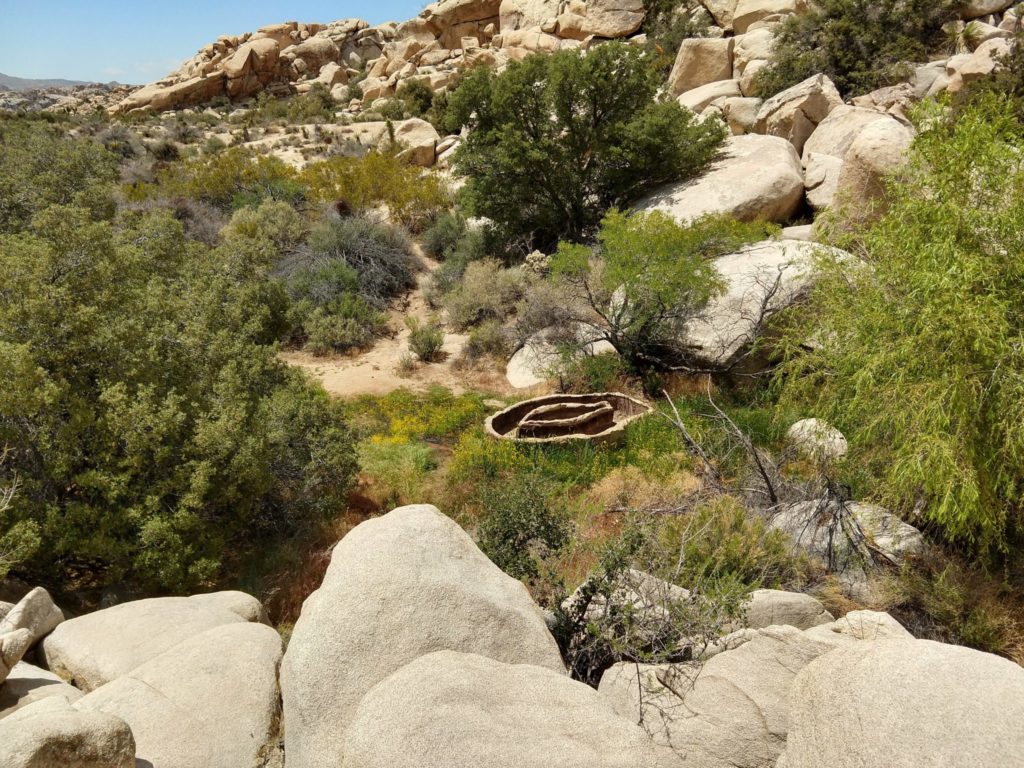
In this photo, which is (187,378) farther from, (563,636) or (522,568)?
(563,636)

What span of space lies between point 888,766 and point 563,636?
2.60 metres

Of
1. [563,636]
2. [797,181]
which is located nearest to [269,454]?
[563,636]

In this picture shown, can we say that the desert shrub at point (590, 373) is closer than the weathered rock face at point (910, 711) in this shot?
No

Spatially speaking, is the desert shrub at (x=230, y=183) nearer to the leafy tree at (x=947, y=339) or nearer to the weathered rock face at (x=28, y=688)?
the weathered rock face at (x=28, y=688)

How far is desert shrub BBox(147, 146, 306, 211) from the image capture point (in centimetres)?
1992

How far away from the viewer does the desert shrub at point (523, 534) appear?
223 inches

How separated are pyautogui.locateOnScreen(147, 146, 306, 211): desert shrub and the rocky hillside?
17.7m

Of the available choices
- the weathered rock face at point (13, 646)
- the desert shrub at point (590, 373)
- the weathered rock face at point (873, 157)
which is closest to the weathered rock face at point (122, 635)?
the weathered rock face at point (13, 646)

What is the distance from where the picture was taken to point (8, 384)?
17.2 ft

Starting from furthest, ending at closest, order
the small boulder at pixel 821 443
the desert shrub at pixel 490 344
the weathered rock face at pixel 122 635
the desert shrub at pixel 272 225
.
→ the desert shrub at pixel 272 225 → the desert shrub at pixel 490 344 → the small boulder at pixel 821 443 → the weathered rock face at pixel 122 635

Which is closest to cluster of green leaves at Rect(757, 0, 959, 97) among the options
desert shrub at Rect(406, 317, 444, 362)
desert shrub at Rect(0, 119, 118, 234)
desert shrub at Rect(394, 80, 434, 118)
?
desert shrub at Rect(406, 317, 444, 362)

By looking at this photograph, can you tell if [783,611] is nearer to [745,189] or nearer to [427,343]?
[427,343]

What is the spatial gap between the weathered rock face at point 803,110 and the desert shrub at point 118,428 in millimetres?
16952

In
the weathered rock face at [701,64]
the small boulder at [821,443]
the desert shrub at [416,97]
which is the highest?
the desert shrub at [416,97]
